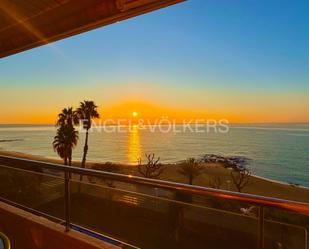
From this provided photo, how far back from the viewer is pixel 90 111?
78.7 feet

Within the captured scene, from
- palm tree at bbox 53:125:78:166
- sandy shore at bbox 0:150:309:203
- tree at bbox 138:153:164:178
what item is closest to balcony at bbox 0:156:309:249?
tree at bbox 138:153:164:178

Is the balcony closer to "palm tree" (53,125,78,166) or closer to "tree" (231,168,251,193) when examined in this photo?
"palm tree" (53,125,78,166)

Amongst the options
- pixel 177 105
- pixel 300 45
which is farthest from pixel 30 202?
pixel 177 105

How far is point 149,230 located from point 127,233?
352 mm

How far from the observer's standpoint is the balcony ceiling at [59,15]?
204cm

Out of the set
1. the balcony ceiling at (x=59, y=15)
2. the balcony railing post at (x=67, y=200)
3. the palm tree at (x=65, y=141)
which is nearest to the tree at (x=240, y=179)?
the palm tree at (x=65, y=141)

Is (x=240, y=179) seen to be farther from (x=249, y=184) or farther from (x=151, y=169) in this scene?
(x=151, y=169)

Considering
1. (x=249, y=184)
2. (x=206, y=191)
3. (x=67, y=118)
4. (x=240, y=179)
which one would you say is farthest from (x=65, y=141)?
(x=206, y=191)

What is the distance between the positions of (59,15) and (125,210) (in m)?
1.91

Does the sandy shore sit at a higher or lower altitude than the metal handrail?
lower

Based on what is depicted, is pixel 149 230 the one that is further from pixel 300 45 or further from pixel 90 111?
pixel 300 45

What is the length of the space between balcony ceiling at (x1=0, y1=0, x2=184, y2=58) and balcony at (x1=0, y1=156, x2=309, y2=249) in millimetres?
1145

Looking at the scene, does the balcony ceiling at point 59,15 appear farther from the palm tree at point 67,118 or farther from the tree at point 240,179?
the tree at point 240,179

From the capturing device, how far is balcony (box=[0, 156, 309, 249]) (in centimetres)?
217
